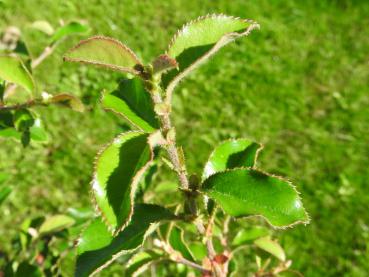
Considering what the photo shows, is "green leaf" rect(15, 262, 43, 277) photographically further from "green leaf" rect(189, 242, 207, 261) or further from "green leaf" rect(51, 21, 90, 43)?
"green leaf" rect(51, 21, 90, 43)

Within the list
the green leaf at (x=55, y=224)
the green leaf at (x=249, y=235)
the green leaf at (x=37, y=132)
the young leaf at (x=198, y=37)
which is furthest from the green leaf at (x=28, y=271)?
the young leaf at (x=198, y=37)

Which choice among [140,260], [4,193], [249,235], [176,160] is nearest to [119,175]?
[176,160]

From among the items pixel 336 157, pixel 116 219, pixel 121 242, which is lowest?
pixel 336 157

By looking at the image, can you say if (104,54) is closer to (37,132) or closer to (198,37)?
(198,37)

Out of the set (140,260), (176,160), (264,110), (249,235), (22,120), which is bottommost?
(264,110)

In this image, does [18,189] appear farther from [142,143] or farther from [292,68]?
[142,143]

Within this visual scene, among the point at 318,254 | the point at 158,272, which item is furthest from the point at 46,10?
the point at 318,254
